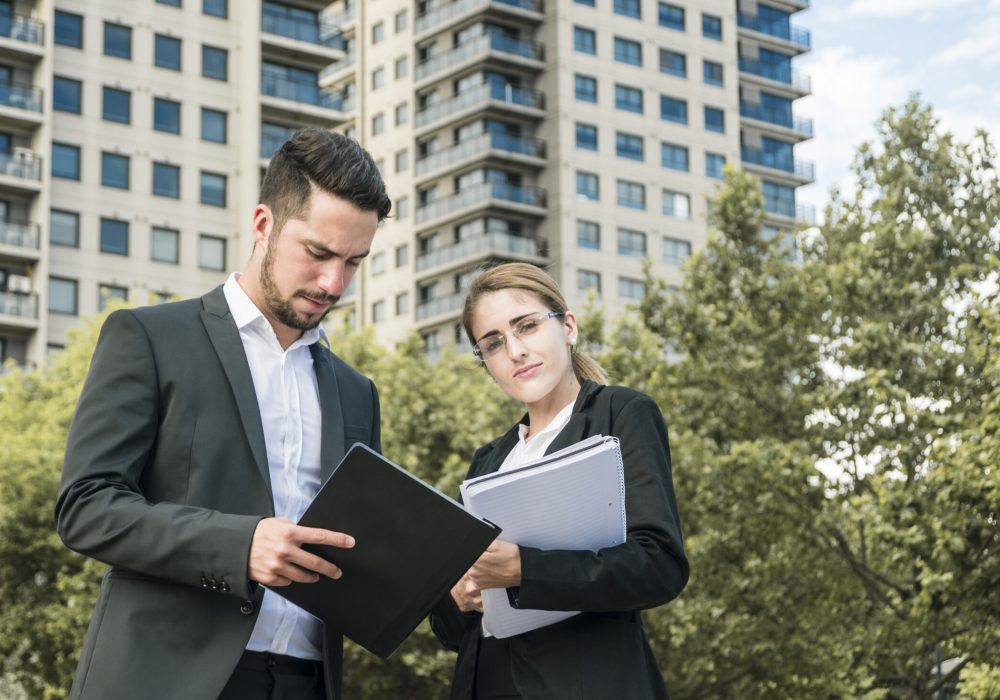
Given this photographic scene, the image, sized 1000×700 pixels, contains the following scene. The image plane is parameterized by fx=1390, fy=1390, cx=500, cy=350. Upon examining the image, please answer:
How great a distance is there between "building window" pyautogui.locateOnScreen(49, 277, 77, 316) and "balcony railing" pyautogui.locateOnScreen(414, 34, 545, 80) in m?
25.8

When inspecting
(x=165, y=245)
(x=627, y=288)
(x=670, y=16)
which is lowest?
(x=165, y=245)

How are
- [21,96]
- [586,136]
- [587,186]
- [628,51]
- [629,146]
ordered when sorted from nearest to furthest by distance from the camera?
1. [21,96]
2. [587,186]
3. [586,136]
4. [629,146]
5. [628,51]

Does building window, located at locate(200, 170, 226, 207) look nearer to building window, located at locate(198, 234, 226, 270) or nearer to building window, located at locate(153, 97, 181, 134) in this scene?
building window, located at locate(198, 234, 226, 270)

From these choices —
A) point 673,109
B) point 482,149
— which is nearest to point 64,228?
point 482,149

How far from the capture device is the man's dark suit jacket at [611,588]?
4.29 metres

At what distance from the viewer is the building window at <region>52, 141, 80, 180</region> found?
5350 cm

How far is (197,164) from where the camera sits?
56.2 metres

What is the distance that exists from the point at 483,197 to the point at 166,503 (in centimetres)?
6516

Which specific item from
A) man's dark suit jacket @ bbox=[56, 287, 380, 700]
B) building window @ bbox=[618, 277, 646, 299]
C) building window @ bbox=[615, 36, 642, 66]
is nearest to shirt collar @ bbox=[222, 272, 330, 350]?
man's dark suit jacket @ bbox=[56, 287, 380, 700]

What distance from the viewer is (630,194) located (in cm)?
7169

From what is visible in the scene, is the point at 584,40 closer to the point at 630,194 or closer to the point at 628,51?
the point at 628,51

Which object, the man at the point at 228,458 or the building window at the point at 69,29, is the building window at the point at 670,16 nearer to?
the building window at the point at 69,29

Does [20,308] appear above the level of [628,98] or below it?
below

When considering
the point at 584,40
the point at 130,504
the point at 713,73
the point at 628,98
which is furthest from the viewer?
the point at 713,73
